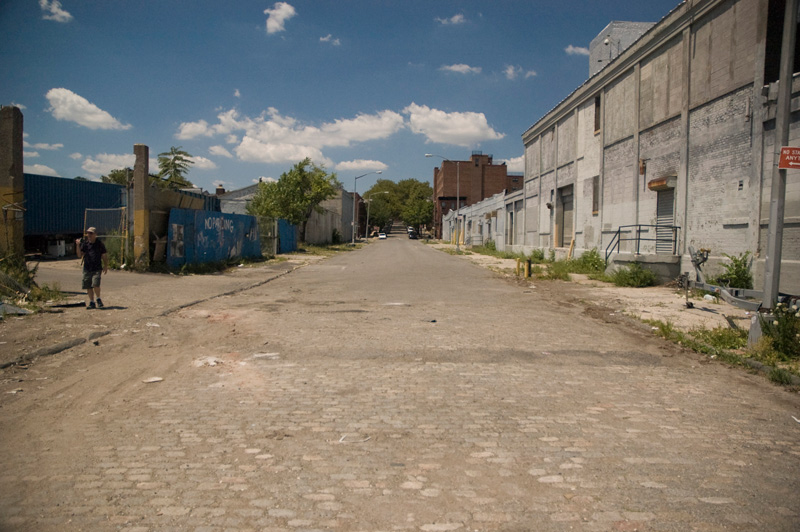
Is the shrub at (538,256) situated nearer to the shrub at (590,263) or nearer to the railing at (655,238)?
the shrub at (590,263)

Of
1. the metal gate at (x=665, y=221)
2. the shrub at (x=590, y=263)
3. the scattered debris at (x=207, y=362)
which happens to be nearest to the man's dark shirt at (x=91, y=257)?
the scattered debris at (x=207, y=362)

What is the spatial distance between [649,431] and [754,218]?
10.4 metres

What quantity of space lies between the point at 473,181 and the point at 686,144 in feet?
239

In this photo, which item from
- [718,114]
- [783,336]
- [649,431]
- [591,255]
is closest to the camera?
[649,431]

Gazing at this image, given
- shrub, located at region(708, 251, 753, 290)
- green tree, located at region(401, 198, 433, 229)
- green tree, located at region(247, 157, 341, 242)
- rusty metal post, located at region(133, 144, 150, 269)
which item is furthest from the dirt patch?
green tree, located at region(401, 198, 433, 229)

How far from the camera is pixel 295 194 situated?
41656 mm

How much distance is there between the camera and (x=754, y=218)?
40.2ft

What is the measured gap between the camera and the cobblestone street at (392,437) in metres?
3.12

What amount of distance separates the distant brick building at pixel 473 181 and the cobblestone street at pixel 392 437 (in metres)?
77.4

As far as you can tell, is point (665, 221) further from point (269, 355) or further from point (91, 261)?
point (91, 261)

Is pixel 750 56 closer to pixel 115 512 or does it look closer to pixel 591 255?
pixel 591 255

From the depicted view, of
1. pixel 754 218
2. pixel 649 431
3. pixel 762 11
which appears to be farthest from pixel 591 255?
pixel 649 431

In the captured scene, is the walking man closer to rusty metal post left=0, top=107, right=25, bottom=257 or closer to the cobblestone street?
rusty metal post left=0, top=107, right=25, bottom=257

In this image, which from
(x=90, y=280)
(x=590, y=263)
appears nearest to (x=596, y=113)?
(x=590, y=263)
